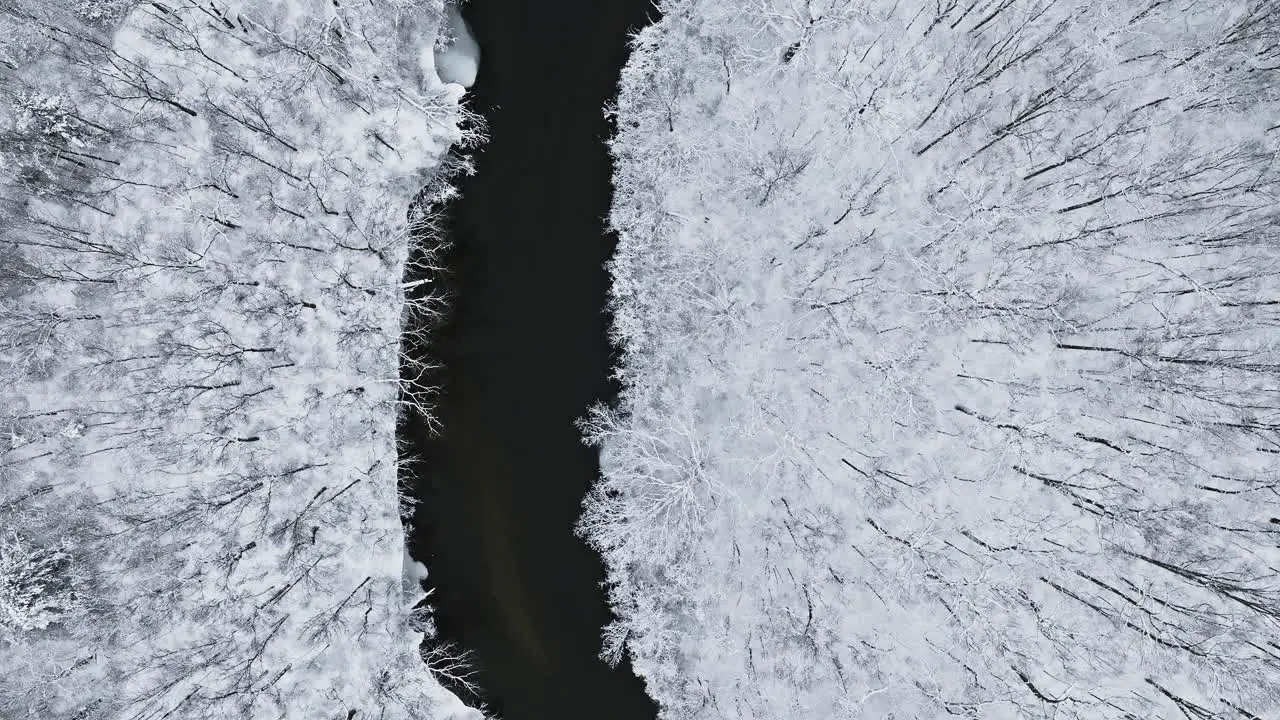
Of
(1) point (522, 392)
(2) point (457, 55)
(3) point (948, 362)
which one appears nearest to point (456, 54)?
(2) point (457, 55)

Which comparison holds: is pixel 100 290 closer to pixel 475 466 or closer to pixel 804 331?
pixel 475 466

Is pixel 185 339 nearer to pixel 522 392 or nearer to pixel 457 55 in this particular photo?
pixel 522 392

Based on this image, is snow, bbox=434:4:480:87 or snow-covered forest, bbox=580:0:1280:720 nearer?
snow-covered forest, bbox=580:0:1280:720

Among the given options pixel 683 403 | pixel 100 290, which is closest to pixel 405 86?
pixel 100 290

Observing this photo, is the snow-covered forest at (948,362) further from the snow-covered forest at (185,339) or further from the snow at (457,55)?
the snow-covered forest at (185,339)

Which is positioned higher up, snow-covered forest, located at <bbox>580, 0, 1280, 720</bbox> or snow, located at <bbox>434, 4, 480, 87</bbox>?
snow, located at <bbox>434, 4, 480, 87</bbox>

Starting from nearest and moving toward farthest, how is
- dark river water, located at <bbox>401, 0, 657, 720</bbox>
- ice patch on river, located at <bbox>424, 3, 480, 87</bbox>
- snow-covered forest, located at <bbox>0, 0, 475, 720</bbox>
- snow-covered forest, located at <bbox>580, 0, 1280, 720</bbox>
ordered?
snow-covered forest, located at <bbox>580, 0, 1280, 720</bbox> < snow-covered forest, located at <bbox>0, 0, 475, 720</bbox> < ice patch on river, located at <bbox>424, 3, 480, 87</bbox> < dark river water, located at <bbox>401, 0, 657, 720</bbox>

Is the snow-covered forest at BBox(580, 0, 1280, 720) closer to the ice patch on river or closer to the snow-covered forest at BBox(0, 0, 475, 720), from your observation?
the ice patch on river

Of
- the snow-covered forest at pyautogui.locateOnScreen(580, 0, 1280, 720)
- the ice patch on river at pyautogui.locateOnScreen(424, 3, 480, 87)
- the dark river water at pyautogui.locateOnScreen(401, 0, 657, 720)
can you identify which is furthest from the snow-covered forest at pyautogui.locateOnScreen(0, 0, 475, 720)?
the snow-covered forest at pyautogui.locateOnScreen(580, 0, 1280, 720)

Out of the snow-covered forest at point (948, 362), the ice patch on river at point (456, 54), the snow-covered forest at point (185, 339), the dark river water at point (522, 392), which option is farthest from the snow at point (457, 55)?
the snow-covered forest at point (948, 362)
